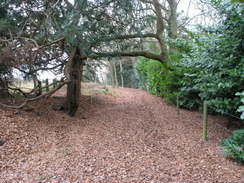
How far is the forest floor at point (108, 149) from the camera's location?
3010mm

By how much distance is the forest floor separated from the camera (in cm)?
301

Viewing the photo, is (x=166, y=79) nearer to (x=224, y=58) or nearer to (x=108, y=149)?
(x=224, y=58)

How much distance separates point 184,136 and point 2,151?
13.3 ft

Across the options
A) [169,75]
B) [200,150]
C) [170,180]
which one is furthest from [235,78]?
[169,75]

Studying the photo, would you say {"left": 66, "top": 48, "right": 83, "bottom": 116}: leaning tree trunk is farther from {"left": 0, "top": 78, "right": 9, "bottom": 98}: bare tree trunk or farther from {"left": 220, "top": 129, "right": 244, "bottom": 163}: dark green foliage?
{"left": 220, "top": 129, "right": 244, "bottom": 163}: dark green foliage

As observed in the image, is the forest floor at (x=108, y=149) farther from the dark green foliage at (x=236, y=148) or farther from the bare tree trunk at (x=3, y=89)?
the bare tree trunk at (x=3, y=89)

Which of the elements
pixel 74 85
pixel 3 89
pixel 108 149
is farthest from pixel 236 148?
pixel 3 89

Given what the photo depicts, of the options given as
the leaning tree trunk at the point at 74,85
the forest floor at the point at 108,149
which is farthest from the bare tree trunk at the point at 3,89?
the leaning tree trunk at the point at 74,85

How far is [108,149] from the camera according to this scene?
3984 millimetres

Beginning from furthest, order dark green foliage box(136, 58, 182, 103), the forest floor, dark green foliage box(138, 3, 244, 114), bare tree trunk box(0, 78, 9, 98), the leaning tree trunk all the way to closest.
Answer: dark green foliage box(136, 58, 182, 103) < the leaning tree trunk < bare tree trunk box(0, 78, 9, 98) < dark green foliage box(138, 3, 244, 114) < the forest floor

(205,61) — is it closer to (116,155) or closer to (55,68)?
(116,155)

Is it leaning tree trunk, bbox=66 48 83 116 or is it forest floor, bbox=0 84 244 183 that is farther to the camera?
leaning tree trunk, bbox=66 48 83 116

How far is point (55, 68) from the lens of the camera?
199 inches

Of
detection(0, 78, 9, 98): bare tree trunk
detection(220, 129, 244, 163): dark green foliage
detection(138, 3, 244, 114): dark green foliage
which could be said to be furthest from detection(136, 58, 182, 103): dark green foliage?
detection(0, 78, 9, 98): bare tree trunk
